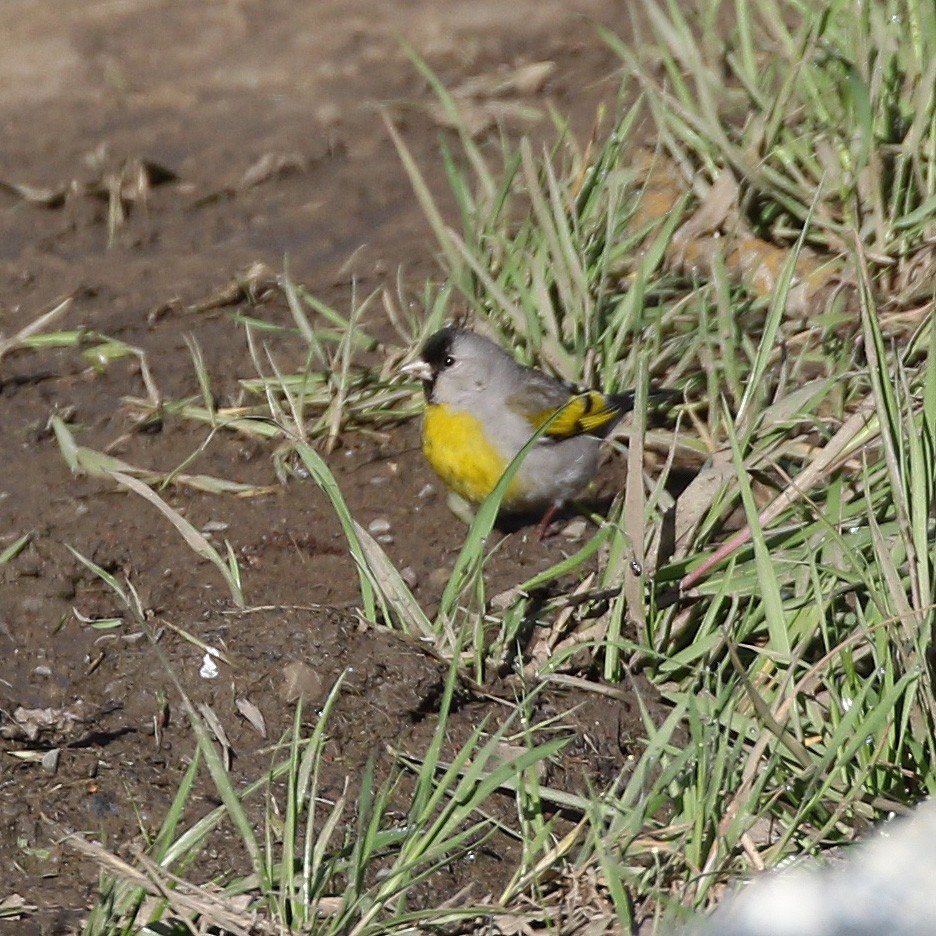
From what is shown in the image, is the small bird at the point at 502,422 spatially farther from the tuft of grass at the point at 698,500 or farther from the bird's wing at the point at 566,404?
the tuft of grass at the point at 698,500

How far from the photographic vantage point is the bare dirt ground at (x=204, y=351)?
363 centimetres

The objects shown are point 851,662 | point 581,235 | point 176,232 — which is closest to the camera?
point 851,662

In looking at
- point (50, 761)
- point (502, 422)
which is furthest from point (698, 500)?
point (50, 761)

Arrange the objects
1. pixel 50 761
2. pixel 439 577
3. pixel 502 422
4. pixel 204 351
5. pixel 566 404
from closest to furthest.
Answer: pixel 50 761, pixel 439 577, pixel 566 404, pixel 502 422, pixel 204 351

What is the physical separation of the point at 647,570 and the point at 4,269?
143 inches

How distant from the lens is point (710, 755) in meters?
3.22

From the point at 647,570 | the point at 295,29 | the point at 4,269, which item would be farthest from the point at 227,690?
the point at 295,29

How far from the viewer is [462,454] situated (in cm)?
483

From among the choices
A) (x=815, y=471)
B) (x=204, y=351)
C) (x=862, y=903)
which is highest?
(x=862, y=903)

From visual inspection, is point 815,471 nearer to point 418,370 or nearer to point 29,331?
point 418,370

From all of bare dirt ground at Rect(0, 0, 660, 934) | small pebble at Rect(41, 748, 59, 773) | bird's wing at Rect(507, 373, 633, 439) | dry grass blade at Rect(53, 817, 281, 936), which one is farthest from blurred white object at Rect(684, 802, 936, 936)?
bird's wing at Rect(507, 373, 633, 439)

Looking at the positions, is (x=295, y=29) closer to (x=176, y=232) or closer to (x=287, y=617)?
(x=176, y=232)

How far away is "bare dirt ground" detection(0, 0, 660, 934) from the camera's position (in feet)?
11.9

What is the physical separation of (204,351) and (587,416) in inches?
60.9
